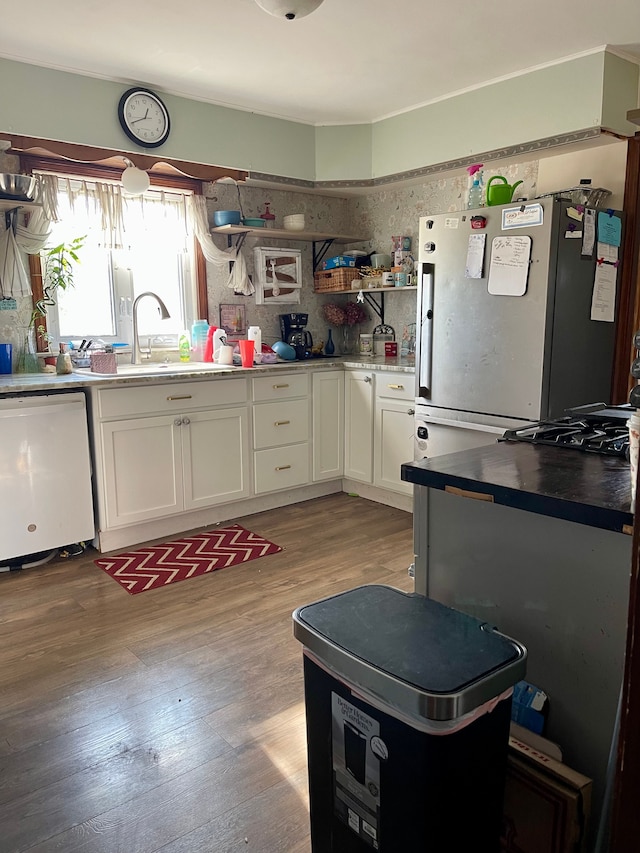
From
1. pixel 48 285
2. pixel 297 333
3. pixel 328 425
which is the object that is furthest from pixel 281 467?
pixel 48 285

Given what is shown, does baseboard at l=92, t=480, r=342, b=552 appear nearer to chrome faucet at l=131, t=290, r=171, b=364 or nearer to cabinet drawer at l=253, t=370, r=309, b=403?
cabinet drawer at l=253, t=370, r=309, b=403

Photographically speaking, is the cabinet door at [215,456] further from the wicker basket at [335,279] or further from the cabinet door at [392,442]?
the wicker basket at [335,279]

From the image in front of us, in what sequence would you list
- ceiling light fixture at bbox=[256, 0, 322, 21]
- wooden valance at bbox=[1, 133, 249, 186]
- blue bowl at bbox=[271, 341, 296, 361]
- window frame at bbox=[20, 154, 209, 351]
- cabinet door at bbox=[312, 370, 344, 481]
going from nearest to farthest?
ceiling light fixture at bbox=[256, 0, 322, 21]
wooden valance at bbox=[1, 133, 249, 186]
window frame at bbox=[20, 154, 209, 351]
cabinet door at bbox=[312, 370, 344, 481]
blue bowl at bbox=[271, 341, 296, 361]

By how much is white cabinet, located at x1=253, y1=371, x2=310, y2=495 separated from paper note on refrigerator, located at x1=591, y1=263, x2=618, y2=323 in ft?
5.67

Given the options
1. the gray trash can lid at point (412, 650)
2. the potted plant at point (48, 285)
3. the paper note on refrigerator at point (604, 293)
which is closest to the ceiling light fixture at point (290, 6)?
the paper note on refrigerator at point (604, 293)

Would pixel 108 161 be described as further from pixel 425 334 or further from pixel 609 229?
pixel 609 229

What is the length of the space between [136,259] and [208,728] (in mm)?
2884

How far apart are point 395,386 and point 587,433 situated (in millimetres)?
2169

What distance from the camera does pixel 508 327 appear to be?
3.00 meters

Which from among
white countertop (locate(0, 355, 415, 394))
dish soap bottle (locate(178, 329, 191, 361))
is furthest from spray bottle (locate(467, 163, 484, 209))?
dish soap bottle (locate(178, 329, 191, 361))

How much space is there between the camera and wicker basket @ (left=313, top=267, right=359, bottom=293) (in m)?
4.44

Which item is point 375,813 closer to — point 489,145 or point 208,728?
point 208,728

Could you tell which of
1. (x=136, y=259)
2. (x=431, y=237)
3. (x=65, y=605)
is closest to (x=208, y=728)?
(x=65, y=605)

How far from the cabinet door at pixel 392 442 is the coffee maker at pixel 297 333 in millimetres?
750
